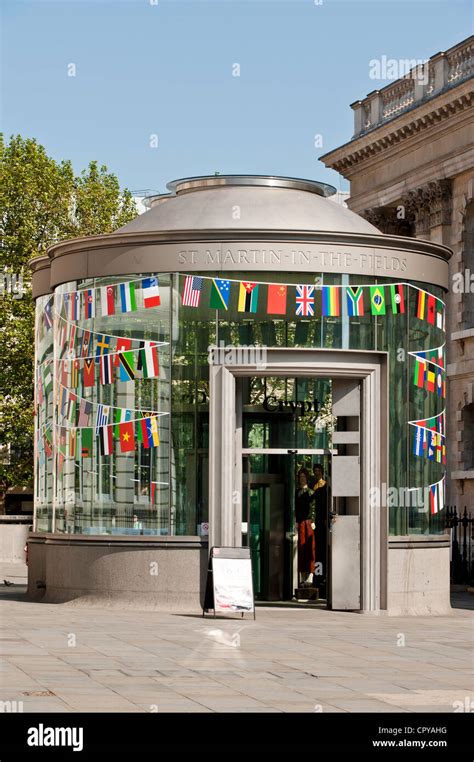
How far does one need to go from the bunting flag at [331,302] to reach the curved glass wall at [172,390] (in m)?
0.08

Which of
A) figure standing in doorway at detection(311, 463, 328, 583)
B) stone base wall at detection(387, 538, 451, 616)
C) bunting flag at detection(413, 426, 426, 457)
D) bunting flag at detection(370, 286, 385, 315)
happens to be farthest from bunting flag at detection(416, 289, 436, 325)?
stone base wall at detection(387, 538, 451, 616)

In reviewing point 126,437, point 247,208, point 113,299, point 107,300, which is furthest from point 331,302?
point 126,437

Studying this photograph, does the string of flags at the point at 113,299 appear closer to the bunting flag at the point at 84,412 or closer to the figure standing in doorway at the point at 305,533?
the bunting flag at the point at 84,412

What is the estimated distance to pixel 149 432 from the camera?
2155 cm

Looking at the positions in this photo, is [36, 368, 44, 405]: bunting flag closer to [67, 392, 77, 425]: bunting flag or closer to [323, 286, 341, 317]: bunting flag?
[67, 392, 77, 425]: bunting flag

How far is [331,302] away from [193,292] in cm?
204

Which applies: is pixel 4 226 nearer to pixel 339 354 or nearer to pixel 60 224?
pixel 60 224

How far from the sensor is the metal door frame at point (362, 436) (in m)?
21.2

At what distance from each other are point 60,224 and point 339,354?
35.9 metres

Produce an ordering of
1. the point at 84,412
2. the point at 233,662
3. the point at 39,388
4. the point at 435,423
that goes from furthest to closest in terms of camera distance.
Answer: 1. the point at 39,388
2. the point at 435,423
3. the point at 84,412
4. the point at 233,662

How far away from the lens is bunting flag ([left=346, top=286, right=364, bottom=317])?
21.7m

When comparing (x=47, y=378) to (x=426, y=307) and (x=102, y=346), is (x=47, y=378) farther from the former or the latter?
(x=426, y=307)
